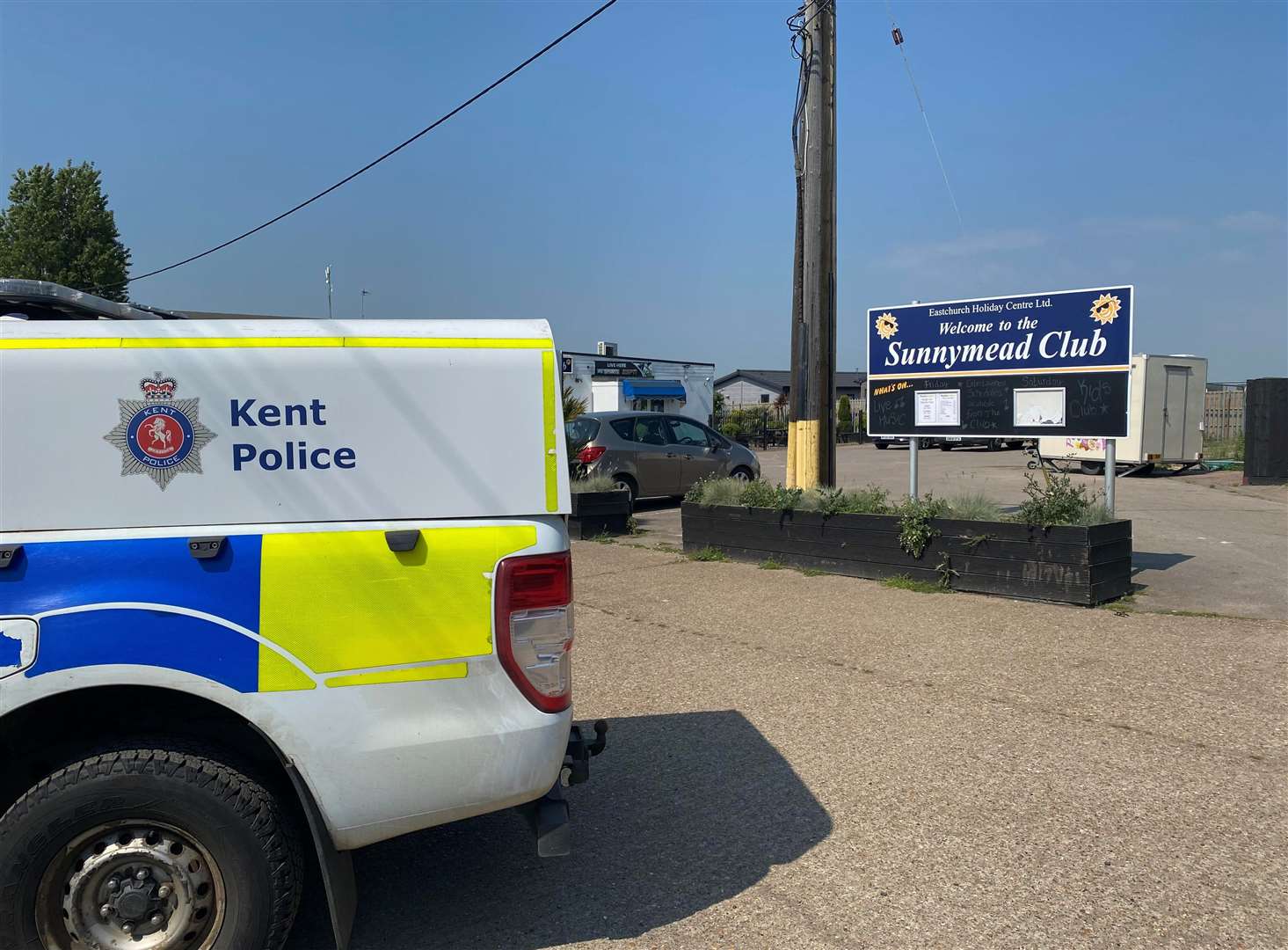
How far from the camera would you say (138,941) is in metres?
2.83

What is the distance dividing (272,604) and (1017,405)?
861 cm

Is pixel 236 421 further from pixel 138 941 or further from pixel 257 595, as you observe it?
pixel 138 941

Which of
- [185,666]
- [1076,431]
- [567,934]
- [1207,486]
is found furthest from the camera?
[1207,486]

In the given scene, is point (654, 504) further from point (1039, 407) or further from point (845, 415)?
point (845, 415)

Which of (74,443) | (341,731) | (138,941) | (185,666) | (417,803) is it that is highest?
(74,443)

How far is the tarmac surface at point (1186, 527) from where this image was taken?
8.57 m

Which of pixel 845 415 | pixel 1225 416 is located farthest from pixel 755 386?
pixel 1225 416

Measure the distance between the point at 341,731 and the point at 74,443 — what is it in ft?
3.69

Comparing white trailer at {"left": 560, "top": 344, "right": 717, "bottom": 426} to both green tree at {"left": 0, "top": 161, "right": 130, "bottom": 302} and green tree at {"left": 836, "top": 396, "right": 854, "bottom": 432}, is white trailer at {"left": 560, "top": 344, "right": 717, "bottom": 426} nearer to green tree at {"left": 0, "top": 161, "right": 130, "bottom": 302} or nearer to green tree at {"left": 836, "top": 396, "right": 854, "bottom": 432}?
green tree at {"left": 836, "top": 396, "right": 854, "bottom": 432}

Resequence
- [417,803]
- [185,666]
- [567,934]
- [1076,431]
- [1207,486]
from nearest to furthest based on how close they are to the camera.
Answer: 1. [185,666]
2. [417,803]
3. [567,934]
4. [1076,431]
5. [1207,486]

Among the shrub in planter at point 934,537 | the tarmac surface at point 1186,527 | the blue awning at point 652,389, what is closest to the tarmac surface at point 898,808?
the shrub in planter at point 934,537

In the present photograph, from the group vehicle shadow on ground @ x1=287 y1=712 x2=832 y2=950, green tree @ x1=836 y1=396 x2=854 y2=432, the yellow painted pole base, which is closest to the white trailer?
green tree @ x1=836 y1=396 x2=854 y2=432

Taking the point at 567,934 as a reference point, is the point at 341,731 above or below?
above

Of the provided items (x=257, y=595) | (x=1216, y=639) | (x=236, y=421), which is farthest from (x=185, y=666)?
(x=1216, y=639)
